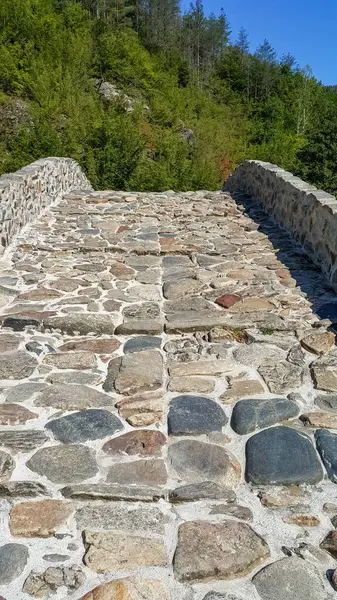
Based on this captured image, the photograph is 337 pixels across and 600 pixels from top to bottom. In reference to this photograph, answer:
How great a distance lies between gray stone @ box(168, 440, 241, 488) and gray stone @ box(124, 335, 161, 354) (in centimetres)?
103

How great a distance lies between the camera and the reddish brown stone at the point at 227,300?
12.8 feet

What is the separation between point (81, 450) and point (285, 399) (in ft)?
3.55

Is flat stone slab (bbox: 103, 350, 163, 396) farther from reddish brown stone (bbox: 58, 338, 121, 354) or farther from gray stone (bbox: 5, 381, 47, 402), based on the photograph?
gray stone (bbox: 5, 381, 47, 402)

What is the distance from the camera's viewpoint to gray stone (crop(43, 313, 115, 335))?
3.45m

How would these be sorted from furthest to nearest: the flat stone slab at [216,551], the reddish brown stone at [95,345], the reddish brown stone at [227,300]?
the reddish brown stone at [227,300], the reddish brown stone at [95,345], the flat stone slab at [216,551]

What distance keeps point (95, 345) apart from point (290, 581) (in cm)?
201

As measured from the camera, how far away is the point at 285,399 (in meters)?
2.57

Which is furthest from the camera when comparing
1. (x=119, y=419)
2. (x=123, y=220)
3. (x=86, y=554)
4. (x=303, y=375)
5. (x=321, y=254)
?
(x=123, y=220)

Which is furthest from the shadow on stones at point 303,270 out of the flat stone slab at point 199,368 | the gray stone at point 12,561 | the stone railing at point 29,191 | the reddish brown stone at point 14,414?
the stone railing at point 29,191

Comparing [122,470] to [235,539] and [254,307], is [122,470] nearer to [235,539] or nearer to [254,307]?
[235,539]

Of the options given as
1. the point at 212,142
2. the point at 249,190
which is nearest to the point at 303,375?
the point at 249,190

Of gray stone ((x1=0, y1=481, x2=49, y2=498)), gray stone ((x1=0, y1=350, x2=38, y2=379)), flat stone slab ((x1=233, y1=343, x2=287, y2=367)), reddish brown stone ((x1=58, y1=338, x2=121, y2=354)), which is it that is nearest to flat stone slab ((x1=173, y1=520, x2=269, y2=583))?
gray stone ((x1=0, y1=481, x2=49, y2=498))

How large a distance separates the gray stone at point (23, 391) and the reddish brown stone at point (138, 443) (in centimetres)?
61

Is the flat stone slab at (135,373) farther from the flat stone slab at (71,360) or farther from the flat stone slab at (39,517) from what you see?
the flat stone slab at (39,517)
